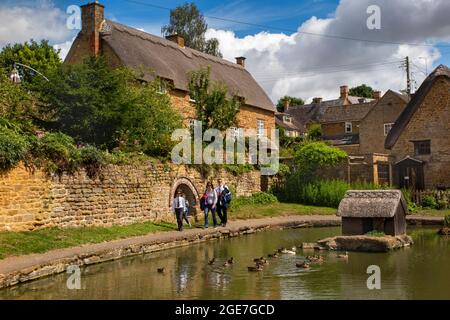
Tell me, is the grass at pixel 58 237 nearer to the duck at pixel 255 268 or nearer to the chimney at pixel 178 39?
the duck at pixel 255 268

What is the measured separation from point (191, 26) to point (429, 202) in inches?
1117

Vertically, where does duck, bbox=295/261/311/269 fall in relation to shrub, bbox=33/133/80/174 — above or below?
below

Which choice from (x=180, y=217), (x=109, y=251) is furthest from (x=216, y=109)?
(x=109, y=251)

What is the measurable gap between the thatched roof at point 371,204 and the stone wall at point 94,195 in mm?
7898

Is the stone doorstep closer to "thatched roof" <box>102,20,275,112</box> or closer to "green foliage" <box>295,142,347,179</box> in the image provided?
"green foliage" <box>295,142,347,179</box>

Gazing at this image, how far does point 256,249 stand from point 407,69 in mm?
34398

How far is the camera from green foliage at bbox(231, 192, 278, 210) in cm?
2819

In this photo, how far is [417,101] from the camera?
34125 millimetres

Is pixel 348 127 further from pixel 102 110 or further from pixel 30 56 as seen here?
pixel 102 110

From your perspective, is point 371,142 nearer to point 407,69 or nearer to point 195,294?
point 407,69

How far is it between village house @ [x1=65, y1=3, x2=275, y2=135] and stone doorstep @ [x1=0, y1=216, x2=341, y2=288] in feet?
32.8

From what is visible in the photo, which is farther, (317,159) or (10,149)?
(317,159)

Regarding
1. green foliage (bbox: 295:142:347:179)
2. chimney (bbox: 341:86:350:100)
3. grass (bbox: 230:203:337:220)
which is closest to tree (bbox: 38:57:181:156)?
grass (bbox: 230:203:337:220)

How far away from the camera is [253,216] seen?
25969 mm
